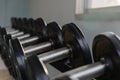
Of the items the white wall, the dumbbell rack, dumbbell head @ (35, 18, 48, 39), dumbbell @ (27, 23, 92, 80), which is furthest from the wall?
dumbbell @ (27, 23, 92, 80)

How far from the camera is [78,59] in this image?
770 millimetres

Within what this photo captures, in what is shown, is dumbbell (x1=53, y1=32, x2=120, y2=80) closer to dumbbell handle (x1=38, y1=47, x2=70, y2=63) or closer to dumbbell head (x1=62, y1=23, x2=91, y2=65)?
dumbbell head (x1=62, y1=23, x2=91, y2=65)

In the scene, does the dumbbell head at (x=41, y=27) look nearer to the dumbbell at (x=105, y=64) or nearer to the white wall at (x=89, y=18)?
the white wall at (x=89, y=18)

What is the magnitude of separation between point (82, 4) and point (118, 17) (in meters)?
0.32

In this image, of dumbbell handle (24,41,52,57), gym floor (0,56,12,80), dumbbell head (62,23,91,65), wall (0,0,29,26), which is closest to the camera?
dumbbell head (62,23,91,65)

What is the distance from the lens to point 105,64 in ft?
1.96

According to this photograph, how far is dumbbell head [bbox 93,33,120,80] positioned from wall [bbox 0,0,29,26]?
232 centimetres

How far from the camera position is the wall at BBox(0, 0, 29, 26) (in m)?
2.85

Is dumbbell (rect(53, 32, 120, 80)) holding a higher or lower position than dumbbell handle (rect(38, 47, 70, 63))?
higher

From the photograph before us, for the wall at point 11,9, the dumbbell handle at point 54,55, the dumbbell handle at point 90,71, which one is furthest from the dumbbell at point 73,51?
the wall at point 11,9

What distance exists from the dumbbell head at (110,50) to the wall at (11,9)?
232cm

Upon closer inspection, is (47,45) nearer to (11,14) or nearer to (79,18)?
(79,18)

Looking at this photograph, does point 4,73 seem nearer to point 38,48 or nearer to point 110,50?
point 38,48

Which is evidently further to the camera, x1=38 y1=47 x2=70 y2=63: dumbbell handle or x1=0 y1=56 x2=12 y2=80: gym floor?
x1=0 y1=56 x2=12 y2=80: gym floor
